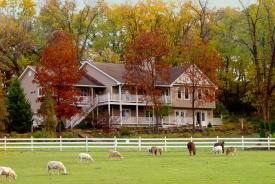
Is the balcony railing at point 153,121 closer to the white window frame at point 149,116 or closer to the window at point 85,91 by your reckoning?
the white window frame at point 149,116

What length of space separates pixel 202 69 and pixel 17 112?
2037 cm

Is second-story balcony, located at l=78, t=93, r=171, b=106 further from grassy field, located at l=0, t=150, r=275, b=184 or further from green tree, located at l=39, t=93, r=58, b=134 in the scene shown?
grassy field, located at l=0, t=150, r=275, b=184

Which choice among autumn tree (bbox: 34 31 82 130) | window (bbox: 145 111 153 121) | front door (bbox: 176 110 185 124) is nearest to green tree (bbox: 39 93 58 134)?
autumn tree (bbox: 34 31 82 130)

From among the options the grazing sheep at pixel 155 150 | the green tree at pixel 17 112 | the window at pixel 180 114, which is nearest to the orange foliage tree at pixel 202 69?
the window at pixel 180 114

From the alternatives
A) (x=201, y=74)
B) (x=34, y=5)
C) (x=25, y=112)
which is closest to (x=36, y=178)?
(x=25, y=112)

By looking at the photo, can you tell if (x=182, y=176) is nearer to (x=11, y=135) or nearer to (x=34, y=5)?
(x=11, y=135)

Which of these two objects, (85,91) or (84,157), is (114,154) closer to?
(84,157)

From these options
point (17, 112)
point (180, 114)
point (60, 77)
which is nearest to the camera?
point (17, 112)

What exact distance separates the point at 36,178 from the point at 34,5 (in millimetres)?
65486

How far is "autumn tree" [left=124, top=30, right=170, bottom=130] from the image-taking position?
224 ft

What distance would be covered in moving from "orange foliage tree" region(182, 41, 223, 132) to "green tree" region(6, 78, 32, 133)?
17.5 m

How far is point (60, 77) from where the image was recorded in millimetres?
64312

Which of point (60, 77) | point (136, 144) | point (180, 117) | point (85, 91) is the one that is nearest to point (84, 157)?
point (136, 144)

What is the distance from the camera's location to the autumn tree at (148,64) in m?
68.3
